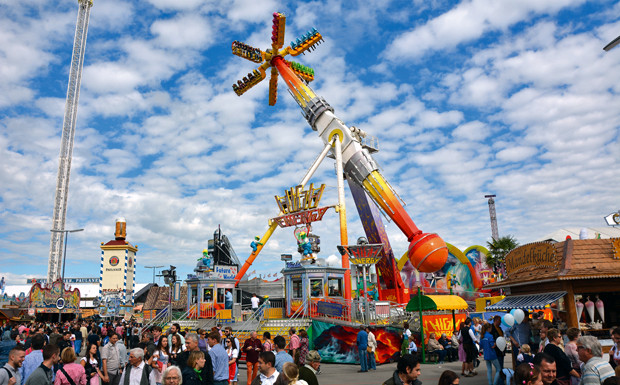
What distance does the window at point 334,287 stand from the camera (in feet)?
82.0

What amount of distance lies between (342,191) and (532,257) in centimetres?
1493

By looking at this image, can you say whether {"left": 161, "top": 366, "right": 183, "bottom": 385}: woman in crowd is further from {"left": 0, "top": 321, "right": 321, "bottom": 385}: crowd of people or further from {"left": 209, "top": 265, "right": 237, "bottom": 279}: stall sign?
{"left": 209, "top": 265, "right": 237, "bottom": 279}: stall sign

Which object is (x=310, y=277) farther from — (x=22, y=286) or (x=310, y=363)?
(x=22, y=286)

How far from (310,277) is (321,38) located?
773 inches

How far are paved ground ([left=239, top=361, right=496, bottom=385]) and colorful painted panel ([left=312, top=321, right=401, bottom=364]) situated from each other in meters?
0.61

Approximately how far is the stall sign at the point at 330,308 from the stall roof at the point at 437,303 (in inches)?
153

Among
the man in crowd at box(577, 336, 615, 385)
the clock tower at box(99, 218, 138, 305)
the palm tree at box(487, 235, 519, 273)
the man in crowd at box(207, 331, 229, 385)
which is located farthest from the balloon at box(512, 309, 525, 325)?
the clock tower at box(99, 218, 138, 305)

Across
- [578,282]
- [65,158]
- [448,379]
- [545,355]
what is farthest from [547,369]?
[65,158]

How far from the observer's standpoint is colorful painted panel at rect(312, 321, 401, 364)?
18.5 meters

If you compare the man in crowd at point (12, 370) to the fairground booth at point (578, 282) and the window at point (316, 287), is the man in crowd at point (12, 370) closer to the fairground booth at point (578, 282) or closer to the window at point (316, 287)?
the fairground booth at point (578, 282)

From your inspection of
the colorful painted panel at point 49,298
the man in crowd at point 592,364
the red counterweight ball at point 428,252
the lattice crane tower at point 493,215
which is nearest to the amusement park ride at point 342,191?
the red counterweight ball at point 428,252

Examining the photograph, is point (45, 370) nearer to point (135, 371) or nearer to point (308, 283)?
point (135, 371)

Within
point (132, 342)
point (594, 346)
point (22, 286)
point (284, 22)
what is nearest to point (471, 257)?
point (284, 22)

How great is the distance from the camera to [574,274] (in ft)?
38.7
